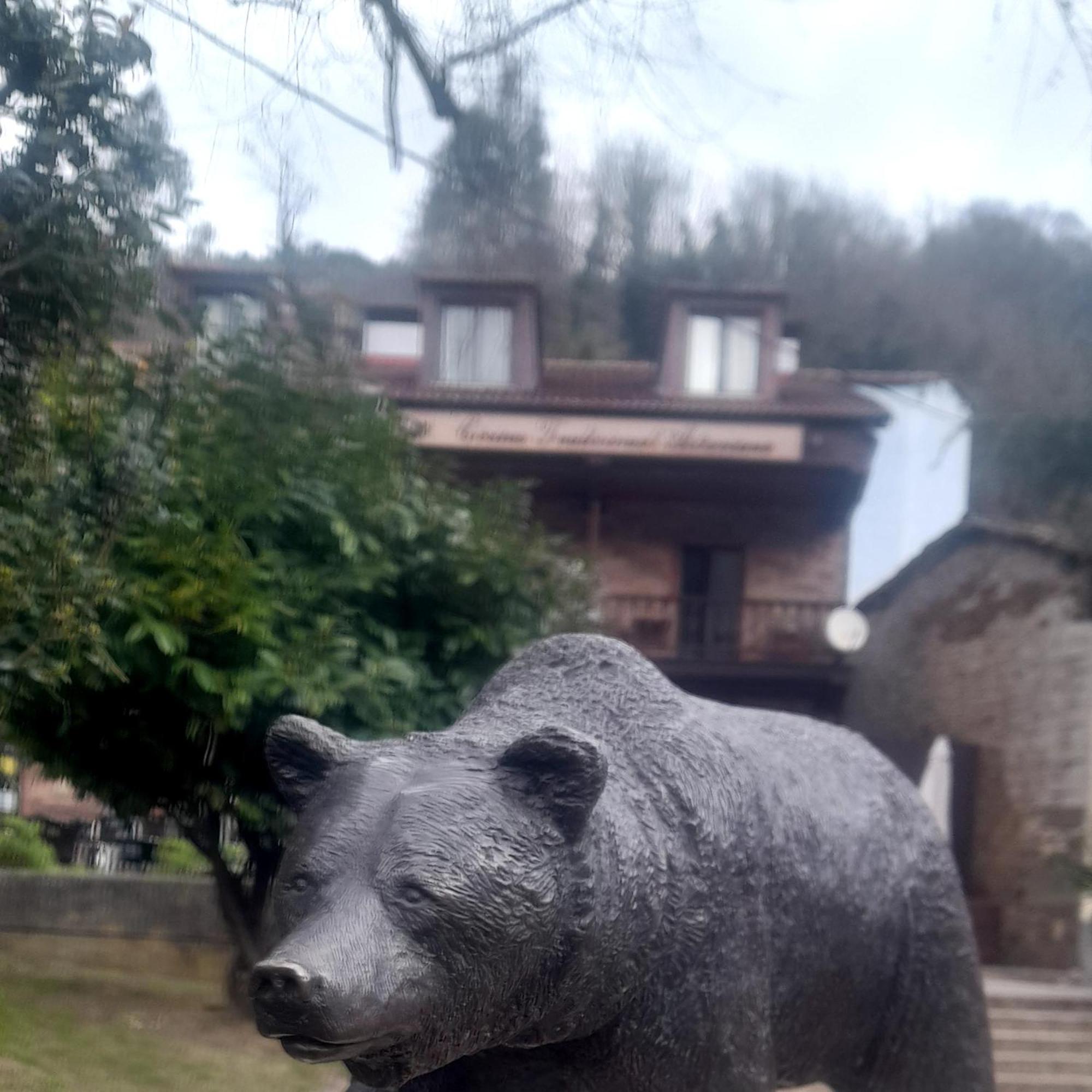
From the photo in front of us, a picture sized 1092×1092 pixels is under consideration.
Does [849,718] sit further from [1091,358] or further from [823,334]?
[823,334]

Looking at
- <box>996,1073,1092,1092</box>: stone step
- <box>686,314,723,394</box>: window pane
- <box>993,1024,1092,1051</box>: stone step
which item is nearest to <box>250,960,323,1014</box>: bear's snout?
<box>686,314,723,394</box>: window pane

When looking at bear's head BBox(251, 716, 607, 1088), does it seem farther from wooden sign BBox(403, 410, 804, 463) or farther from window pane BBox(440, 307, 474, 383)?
wooden sign BBox(403, 410, 804, 463)

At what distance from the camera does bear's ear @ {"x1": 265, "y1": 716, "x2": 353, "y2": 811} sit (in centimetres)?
163

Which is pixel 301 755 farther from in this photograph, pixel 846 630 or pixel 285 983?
pixel 846 630

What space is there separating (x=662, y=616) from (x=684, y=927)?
4049 millimetres

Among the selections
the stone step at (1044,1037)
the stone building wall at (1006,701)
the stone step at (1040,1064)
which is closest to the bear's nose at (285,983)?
the stone step at (1040,1064)

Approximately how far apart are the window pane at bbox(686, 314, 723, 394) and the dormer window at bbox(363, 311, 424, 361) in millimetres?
755

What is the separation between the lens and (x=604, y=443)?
145 inches

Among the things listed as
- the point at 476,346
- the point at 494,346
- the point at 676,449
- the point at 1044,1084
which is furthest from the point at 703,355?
the point at 1044,1084

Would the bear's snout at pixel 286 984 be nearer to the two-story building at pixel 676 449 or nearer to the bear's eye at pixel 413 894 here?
the bear's eye at pixel 413 894

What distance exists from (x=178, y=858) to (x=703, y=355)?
104 inches

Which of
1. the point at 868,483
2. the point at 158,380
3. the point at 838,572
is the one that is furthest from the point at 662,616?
the point at 158,380

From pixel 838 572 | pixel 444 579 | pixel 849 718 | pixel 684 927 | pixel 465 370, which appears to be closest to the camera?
pixel 684 927

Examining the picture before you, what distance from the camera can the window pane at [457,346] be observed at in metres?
2.05
